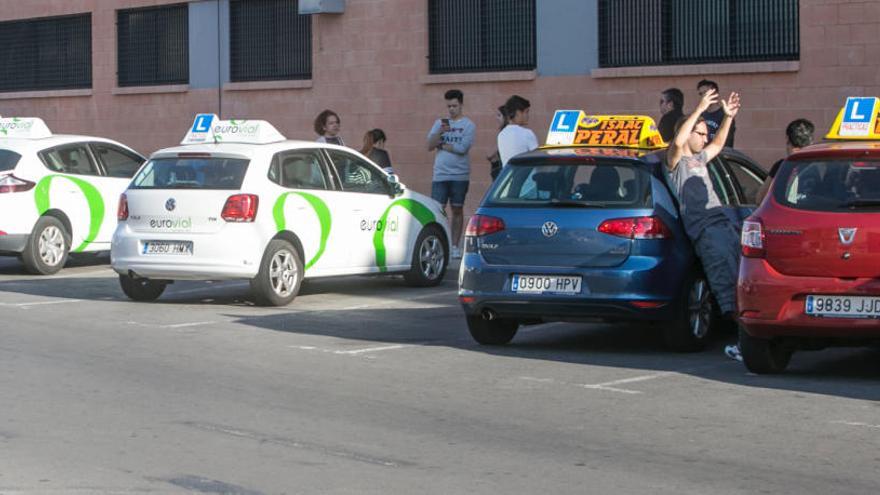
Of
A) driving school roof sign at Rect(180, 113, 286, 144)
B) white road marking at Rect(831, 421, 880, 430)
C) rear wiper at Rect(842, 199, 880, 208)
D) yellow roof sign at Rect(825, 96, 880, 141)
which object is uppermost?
driving school roof sign at Rect(180, 113, 286, 144)

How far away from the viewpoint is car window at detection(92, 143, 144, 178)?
1945cm

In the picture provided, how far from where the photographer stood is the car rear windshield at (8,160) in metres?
18.4

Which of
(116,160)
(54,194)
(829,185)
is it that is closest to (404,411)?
(829,185)

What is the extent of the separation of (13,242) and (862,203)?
11.1m

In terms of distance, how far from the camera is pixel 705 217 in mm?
11695

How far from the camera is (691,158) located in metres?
12.0

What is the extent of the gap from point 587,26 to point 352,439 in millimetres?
14578

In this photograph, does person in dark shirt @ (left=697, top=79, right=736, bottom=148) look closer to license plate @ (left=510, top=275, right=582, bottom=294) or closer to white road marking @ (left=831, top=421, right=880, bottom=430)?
license plate @ (left=510, top=275, right=582, bottom=294)

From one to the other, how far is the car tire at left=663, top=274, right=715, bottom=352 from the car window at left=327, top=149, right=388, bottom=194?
16.6 feet

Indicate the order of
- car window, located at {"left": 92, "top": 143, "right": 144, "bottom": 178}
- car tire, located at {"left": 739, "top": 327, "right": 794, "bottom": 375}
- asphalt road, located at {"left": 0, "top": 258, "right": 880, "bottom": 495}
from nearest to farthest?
asphalt road, located at {"left": 0, "top": 258, "right": 880, "bottom": 495} → car tire, located at {"left": 739, "top": 327, "right": 794, "bottom": 375} → car window, located at {"left": 92, "top": 143, "right": 144, "bottom": 178}

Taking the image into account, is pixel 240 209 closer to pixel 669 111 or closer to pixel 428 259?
pixel 428 259

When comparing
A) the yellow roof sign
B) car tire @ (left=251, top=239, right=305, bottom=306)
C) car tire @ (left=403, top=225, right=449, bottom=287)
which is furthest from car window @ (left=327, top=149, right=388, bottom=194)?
the yellow roof sign

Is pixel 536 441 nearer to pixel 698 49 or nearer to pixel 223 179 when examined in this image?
pixel 223 179

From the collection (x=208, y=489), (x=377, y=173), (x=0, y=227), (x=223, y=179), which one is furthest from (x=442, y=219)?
(x=208, y=489)
